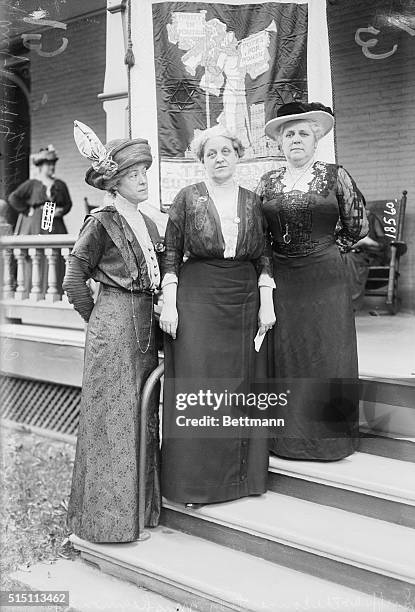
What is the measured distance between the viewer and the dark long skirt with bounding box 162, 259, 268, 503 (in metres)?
2.78

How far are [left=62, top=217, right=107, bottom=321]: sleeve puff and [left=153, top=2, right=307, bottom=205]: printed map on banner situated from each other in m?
0.72

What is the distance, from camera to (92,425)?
2834 millimetres

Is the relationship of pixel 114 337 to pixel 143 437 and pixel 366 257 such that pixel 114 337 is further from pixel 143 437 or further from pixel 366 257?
pixel 366 257

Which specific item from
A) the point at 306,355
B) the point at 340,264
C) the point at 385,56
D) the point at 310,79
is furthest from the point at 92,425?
the point at 385,56

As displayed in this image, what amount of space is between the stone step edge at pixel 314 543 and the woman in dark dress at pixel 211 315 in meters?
0.09

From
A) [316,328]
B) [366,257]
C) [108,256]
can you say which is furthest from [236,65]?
[366,257]

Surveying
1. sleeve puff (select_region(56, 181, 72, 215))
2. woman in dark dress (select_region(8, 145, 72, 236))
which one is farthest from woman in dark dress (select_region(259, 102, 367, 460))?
sleeve puff (select_region(56, 181, 72, 215))

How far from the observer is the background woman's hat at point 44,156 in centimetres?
419

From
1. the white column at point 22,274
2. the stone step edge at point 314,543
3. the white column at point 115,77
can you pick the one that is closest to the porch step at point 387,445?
the stone step edge at point 314,543

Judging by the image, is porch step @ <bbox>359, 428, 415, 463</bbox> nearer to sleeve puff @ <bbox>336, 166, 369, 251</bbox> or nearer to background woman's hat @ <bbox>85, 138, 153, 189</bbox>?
sleeve puff @ <bbox>336, 166, 369, 251</bbox>

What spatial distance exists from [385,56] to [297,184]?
0.71m

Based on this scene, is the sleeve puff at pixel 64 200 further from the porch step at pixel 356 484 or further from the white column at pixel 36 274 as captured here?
the porch step at pixel 356 484

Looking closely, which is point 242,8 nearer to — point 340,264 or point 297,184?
point 297,184

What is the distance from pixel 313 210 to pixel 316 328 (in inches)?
20.4
